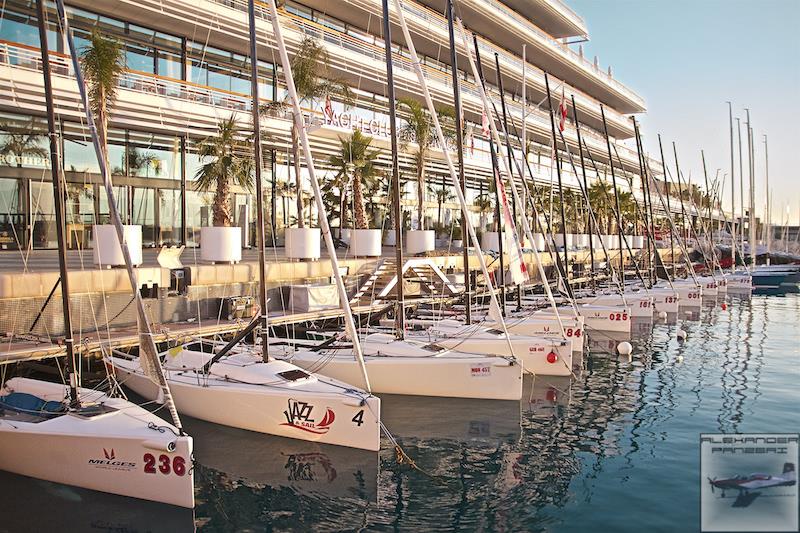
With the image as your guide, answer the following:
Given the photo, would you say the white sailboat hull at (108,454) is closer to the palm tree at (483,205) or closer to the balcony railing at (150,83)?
the balcony railing at (150,83)

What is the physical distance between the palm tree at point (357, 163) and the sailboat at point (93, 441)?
17726 mm

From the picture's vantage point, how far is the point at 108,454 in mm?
10641

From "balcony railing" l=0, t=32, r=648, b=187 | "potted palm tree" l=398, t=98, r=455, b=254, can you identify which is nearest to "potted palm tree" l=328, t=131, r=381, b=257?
"balcony railing" l=0, t=32, r=648, b=187

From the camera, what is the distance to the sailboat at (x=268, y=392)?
1294cm

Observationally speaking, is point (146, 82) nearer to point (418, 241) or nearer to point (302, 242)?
point (302, 242)

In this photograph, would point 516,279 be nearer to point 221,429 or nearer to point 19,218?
point 221,429

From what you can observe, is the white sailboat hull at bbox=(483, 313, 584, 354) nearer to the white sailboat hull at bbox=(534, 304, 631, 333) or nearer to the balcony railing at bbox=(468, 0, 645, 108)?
the white sailboat hull at bbox=(534, 304, 631, 333)

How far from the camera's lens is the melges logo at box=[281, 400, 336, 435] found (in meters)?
13.1

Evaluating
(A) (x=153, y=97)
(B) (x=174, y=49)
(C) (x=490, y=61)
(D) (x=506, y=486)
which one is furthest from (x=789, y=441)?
(C) (x=490, y=61)

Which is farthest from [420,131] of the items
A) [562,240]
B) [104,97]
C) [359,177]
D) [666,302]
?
[562,240]

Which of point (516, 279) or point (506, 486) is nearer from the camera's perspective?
point (506, 486)

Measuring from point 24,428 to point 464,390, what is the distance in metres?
10.0

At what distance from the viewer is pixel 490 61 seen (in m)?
48.8

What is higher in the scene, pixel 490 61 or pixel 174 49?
pixel 490 61
